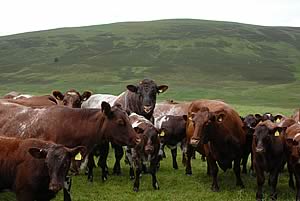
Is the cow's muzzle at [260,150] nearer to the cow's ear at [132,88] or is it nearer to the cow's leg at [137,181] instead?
the cow's leg at [137,181]

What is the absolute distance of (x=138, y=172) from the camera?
36.5ft

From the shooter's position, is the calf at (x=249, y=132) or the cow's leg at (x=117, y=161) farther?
the cow's leg at (x=117, y=161)

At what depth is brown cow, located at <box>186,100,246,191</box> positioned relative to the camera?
34.7 ft

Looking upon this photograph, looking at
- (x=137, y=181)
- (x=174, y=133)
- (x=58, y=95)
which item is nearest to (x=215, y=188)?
(x=137, y=181)

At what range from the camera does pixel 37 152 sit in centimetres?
737

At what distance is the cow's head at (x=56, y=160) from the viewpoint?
725cm

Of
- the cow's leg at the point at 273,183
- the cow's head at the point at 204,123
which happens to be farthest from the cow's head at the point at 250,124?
the cow's leg at the point at 273,183

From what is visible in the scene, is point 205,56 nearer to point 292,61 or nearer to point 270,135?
point 292,61

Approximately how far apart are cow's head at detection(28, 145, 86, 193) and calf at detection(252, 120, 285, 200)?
434 cm

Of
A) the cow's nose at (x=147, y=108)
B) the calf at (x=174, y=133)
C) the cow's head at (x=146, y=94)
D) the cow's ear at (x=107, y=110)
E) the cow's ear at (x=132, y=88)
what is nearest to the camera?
the cow's ear at (x=107, y=110)

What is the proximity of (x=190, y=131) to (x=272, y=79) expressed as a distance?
6781 centimetres

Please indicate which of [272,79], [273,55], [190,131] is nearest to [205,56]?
[273,55]

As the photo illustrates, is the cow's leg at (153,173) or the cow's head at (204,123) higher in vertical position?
the cow's head at (204,123)

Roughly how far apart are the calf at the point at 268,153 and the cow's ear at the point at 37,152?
184 inches
